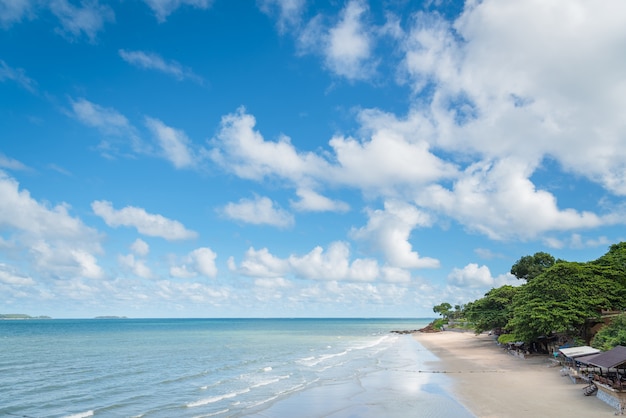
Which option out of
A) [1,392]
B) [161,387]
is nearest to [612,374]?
[161,387]

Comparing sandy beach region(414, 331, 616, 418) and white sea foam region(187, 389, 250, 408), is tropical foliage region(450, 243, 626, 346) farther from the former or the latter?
white sea foam region(187, 389, 250, 408)

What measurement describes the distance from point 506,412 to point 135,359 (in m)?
41.7

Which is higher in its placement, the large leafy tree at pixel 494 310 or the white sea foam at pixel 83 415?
the large leafy tree at pixel 494 310

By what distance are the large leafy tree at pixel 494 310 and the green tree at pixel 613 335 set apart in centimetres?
2159

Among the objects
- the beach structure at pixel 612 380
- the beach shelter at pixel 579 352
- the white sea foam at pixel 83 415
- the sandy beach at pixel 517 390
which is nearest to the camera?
the beach structure at pixel 612 380

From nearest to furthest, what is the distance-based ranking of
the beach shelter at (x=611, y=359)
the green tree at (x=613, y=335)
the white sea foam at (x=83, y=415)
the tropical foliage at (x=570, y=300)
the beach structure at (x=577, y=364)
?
the beach shelter at (x=611, y=359)
the white sea foam at (x=83, y=415)
the beach structure at (x=577, y=364)
the green tree at (x=613, y=335)
the tropical foliage at (x=570, y=300)

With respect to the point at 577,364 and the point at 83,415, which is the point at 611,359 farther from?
the point at 83,415

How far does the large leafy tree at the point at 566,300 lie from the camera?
1398 inches

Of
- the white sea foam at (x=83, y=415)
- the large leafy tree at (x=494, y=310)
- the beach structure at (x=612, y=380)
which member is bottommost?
the white sea foam at (x=83, y=415)

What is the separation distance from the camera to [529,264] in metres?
79.6

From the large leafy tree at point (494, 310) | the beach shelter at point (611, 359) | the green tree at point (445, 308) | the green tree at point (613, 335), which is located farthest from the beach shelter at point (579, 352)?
the green tree at point (445, 308)

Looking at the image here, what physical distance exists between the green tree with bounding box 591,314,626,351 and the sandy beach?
3.50m

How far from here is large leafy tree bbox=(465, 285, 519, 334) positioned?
182ft

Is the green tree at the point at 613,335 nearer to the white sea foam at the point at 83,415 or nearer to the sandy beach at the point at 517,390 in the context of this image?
the sandy beach at the point at 517,390
